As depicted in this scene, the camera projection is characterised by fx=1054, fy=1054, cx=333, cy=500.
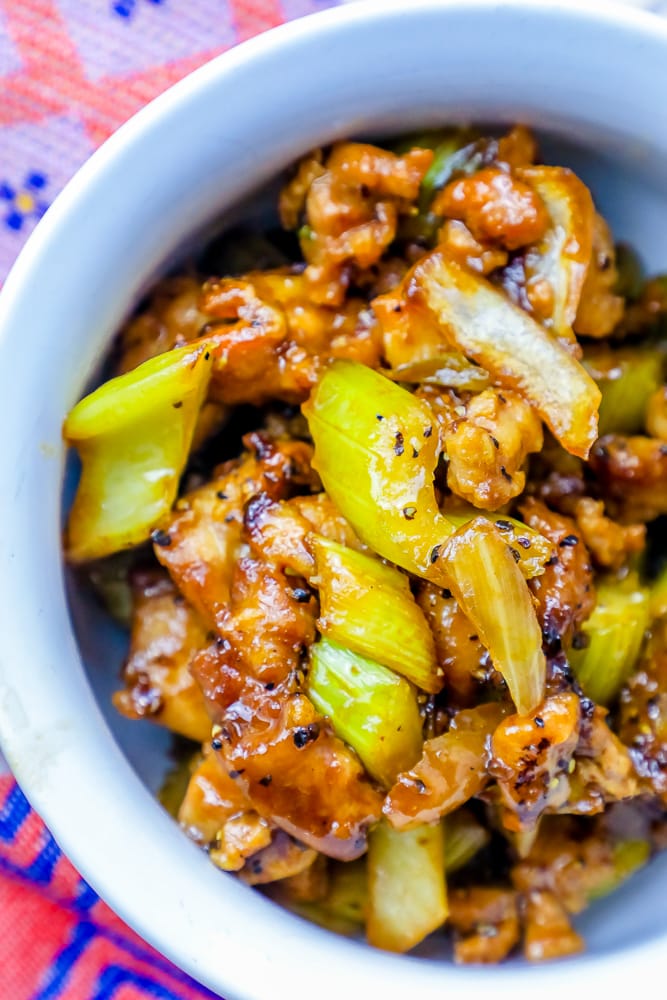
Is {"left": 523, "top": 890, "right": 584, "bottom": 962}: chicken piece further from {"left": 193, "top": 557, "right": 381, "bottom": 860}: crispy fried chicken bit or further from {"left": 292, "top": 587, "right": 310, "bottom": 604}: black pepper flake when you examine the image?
{"left": 292, "top": 587, "right": 310, "bottom": 604}: black pepper flake

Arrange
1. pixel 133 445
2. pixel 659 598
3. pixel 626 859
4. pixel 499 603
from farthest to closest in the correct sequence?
pixel 626 859
pixel 659 598
pixel 133 445
pixel 499 603

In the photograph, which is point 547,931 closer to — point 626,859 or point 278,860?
point 626,859

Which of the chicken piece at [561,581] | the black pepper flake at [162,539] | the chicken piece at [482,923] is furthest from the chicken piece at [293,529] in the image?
the chicken piece at [482,923]

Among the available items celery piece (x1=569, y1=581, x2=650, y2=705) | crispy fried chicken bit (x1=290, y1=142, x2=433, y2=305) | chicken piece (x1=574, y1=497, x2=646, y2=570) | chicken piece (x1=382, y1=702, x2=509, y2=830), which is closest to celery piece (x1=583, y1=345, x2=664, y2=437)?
chicken piece (x1=574, y1=497, x2=646, y2=570)

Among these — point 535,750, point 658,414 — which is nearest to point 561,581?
point 535,750

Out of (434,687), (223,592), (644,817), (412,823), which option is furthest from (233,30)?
(644,817)

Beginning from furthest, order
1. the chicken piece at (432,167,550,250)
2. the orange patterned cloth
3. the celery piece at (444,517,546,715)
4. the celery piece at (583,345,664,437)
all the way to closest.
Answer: the orange patterned cloth < the celery piece at (583,345,664,437) < the chicken piece at (432,167,550,250) < the celery piece at (444,517,546,715)

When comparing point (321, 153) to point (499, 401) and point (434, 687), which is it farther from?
point (434, 687)
